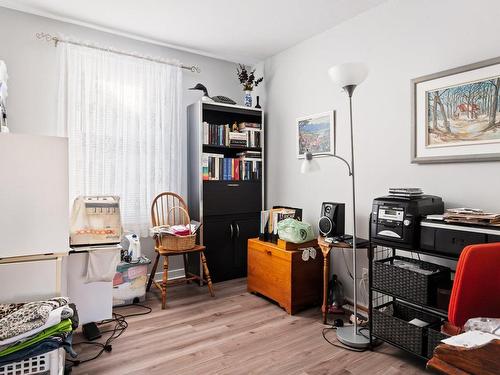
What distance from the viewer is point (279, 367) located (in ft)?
6.62

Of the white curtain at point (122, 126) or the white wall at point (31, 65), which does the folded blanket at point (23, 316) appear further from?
the white wall at point (31, 65)

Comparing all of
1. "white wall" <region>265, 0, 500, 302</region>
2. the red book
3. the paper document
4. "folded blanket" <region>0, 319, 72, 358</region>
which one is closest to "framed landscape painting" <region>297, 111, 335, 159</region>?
"white wall" <region>265, 0, 500, 302</region>

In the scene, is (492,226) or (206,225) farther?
(206,225)

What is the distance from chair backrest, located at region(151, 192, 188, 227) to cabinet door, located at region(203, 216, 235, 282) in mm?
Answer: 303

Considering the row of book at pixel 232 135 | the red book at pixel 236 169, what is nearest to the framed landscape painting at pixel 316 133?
the row of book at pixel 232 135

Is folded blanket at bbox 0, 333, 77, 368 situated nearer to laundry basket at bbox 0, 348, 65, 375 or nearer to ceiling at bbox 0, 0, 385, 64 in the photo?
laundry basket at bbox 0, 348, 65, 375

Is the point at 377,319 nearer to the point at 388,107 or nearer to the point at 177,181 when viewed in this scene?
the point at 388,107

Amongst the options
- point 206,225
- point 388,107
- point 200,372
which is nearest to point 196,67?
point 206,225

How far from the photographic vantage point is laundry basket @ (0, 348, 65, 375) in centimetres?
155

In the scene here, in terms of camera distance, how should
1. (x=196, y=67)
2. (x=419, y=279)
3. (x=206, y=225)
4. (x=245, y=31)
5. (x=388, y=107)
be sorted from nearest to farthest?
1. (x=419, y=279)
2. (x=388, y=107)
3. (x=245, y=31)
4. (x=206, y=225)
5. (x=196, y=67)

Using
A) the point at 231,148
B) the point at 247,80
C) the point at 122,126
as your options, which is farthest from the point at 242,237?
the point at 247,80

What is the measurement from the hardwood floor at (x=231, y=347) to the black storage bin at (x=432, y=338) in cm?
19

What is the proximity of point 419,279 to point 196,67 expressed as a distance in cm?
313

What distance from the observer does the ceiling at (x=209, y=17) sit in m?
2.73
